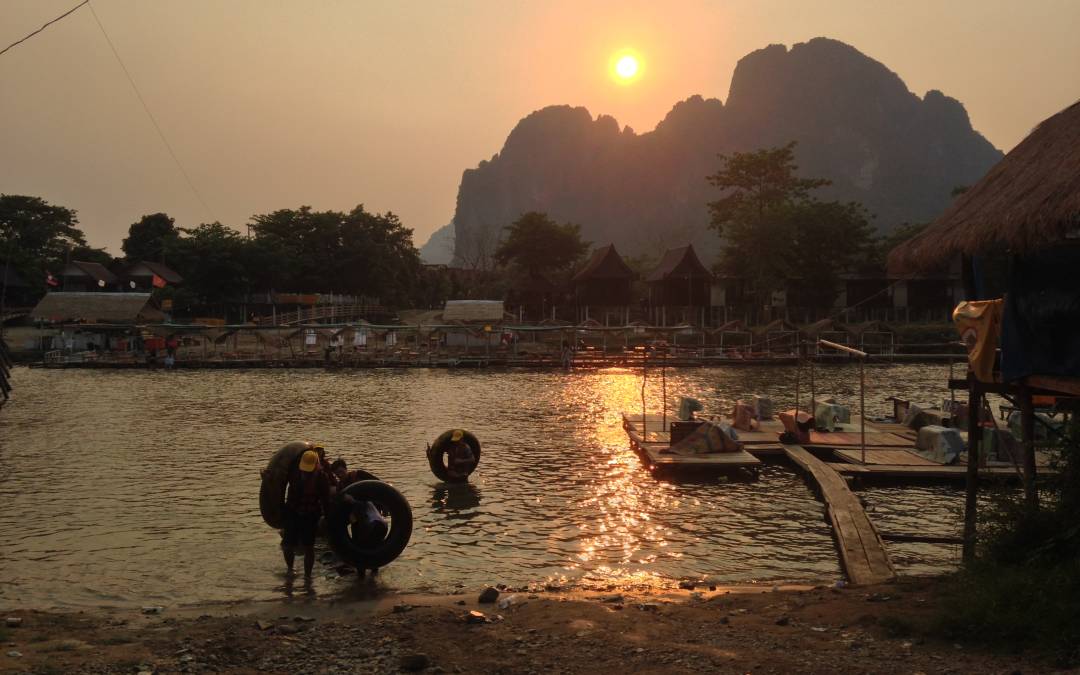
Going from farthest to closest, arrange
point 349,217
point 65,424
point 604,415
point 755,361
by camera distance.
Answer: point 349,217 < point 755,361 < point 604,415 < point 65,424

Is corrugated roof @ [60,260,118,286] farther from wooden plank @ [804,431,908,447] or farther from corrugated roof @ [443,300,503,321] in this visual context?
wooden plank @ [804,431,908,447]

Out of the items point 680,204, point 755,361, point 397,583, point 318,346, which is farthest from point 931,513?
point 680,204

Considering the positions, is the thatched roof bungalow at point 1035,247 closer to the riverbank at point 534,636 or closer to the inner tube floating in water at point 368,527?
the riverbank at point 534,636

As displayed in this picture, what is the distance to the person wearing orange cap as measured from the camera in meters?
10.4

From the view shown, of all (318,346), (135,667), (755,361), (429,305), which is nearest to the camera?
(135,667)

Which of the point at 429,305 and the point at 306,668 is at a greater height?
the point at 429,305

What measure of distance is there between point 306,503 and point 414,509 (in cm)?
→ 481

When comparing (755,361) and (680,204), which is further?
(680,204)

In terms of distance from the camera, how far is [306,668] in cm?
704

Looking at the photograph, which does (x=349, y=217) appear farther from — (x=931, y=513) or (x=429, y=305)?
(x=931, y=513)

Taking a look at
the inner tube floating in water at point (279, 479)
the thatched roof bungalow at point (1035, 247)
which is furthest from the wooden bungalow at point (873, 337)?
the inner tube floating in water at point (279, 479)

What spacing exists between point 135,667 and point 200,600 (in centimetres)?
317

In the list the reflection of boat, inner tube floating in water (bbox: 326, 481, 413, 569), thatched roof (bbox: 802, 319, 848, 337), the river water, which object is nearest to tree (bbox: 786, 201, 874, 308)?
thatched roof (bbox: 802, 319, 848, 337)

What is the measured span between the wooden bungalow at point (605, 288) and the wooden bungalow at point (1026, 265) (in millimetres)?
59574
